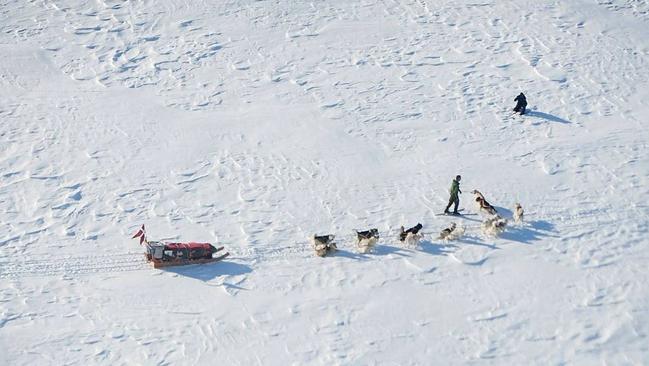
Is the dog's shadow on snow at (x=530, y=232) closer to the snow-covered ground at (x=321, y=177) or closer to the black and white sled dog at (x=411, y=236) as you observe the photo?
the snow-covered ground at (x=321, y=177)

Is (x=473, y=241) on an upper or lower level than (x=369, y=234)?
lower

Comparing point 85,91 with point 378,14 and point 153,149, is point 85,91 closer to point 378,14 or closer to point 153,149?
point 153,149

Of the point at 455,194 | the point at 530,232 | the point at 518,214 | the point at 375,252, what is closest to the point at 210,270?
the point at 375,252

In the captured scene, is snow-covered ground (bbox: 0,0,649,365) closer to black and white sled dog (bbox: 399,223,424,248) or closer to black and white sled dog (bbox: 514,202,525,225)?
black and white sled dog (bbox: 399,223,424,248)

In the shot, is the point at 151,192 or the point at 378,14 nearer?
the point at 151,192

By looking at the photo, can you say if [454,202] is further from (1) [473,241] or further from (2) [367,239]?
(2) [367,239]

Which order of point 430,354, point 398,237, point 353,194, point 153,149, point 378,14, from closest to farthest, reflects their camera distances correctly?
point 430,354 → point 398,237 → point 353,194 → point 153,149 → point 378,14

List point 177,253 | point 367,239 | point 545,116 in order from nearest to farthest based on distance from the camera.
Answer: point 177,253, point 367,239, point 545,116

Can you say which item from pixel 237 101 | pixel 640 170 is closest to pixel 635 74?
pixel 640 170
